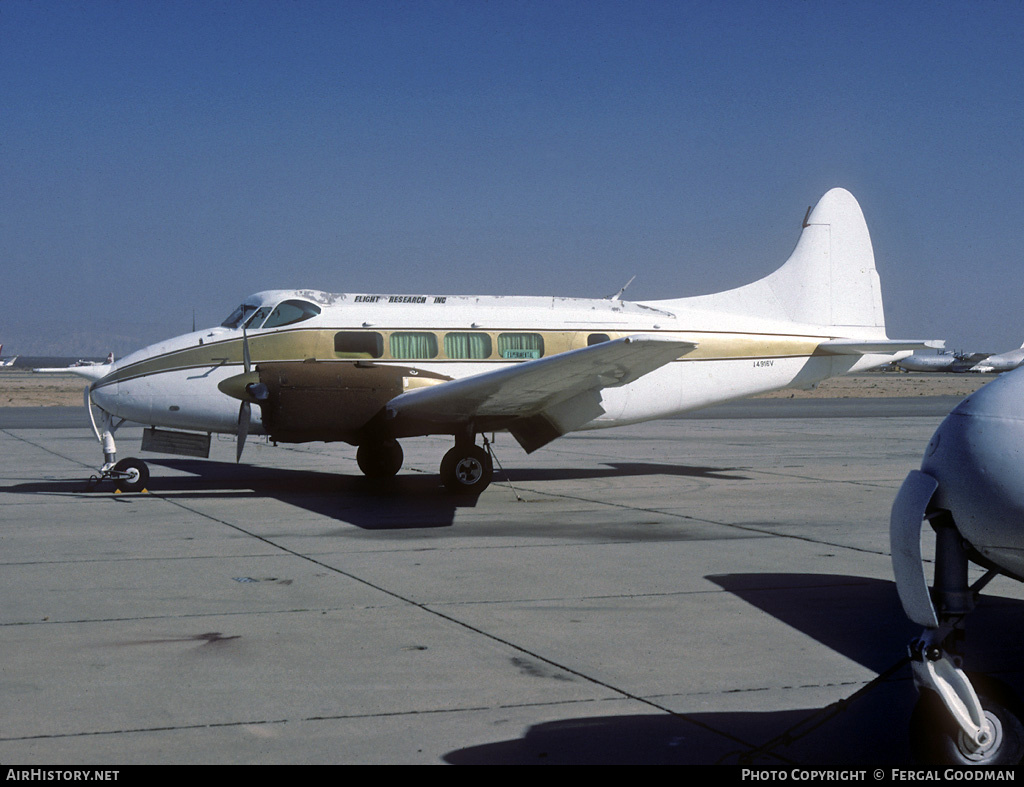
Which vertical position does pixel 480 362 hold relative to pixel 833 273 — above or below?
below

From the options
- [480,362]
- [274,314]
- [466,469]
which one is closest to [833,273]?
[480,362]

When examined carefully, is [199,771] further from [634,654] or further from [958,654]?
[958,654]

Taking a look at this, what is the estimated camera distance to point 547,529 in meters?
12.0

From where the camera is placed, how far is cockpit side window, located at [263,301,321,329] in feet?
50.7

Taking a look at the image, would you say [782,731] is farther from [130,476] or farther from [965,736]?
[130,476]

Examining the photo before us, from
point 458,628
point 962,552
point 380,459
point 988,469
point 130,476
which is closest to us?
point 988,469

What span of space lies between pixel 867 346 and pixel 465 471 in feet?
25.7

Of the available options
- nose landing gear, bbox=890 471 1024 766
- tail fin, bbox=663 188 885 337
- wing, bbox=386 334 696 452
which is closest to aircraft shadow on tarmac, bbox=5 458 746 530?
wing, bbox=386 334 696 452

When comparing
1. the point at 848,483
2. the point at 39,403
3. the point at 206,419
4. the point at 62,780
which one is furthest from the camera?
the point at 39,403

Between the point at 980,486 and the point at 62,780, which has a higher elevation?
the point at 980,486

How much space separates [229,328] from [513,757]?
470 inches

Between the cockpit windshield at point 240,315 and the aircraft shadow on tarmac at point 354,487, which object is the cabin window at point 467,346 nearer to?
the aircraft shadow on tarmac at point 354,487

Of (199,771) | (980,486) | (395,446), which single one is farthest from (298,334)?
(980,486)

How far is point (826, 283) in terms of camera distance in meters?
18.5
